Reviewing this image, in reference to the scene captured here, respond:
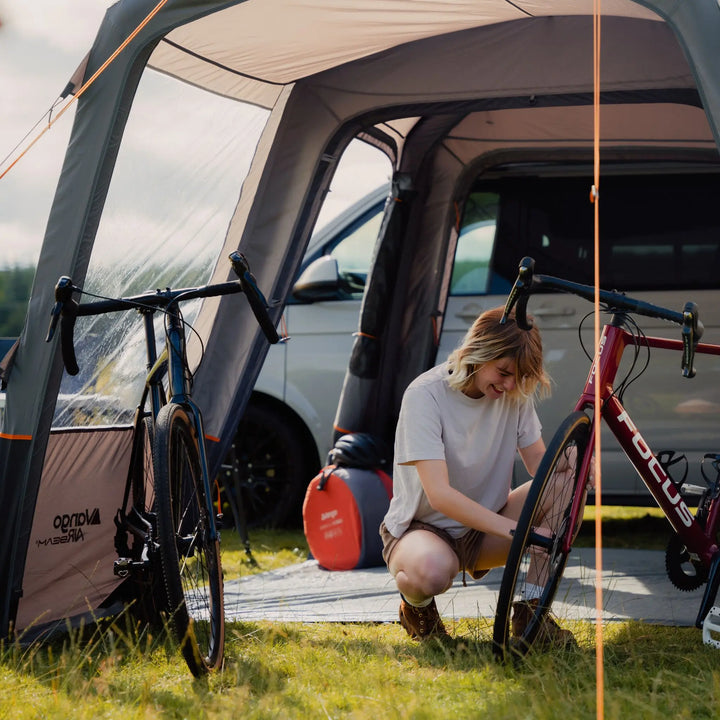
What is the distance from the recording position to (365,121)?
450 centimetres

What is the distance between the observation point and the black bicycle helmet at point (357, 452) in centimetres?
490

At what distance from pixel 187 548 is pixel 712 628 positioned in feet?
4.89

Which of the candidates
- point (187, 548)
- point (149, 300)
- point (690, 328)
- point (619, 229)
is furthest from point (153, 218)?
point (619, 229)

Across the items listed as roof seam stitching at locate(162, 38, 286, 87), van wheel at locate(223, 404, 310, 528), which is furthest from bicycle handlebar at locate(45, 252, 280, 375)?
van wheel at locate(223, 404, 310, 528)

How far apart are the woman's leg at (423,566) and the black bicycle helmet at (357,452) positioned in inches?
68.1

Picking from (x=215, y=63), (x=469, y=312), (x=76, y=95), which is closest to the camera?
(x=76, y=95)

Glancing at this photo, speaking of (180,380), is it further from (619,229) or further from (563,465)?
(619,229)

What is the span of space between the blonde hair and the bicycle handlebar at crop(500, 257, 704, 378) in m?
0.05

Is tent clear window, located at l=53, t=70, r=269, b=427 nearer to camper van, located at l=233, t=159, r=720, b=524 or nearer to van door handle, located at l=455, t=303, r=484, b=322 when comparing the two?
camper van, located at l=233, t=159, r=720, b=524

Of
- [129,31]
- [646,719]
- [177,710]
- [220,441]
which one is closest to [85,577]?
[220,441]

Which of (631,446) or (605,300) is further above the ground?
(605,300)

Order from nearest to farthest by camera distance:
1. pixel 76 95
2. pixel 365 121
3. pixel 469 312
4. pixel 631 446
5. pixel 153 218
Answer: pixel 631 446, pixel 76 95, pixel 153 218, pixel 365 121, pixel 469 312

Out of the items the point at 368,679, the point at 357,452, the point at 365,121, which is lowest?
the point at 368,679

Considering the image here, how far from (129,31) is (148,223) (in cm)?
73
